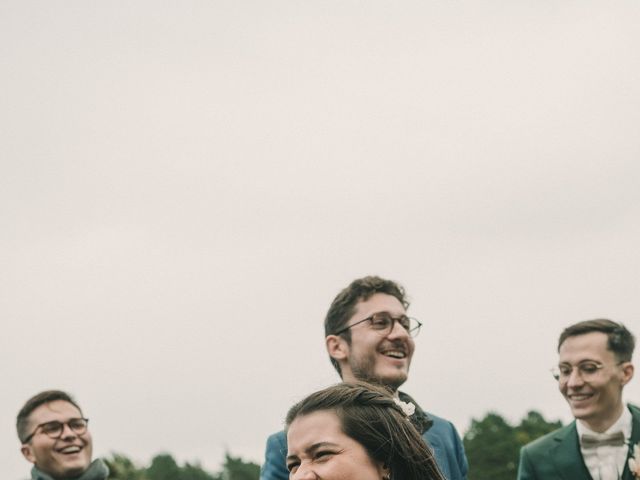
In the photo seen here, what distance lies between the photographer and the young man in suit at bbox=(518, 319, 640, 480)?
756cm

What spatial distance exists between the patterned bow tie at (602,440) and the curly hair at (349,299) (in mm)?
2040

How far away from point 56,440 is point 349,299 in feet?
9.47

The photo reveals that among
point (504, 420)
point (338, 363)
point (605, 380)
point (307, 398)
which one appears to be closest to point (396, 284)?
point (338, 363)

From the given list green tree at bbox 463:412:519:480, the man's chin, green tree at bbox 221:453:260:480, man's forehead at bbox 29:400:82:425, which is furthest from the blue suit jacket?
green tree at bbox 221:453:260:480

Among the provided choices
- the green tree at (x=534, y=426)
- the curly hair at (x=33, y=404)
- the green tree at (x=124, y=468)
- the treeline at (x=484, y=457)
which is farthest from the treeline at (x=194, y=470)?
the curly hair at (x=33, y=404)

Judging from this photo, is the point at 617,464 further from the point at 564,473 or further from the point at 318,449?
the point at 318,449

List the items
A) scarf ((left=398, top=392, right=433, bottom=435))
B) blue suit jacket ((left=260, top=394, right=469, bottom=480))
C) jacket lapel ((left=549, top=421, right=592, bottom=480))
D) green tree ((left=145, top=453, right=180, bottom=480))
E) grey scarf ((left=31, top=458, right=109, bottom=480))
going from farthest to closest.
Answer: green tree ((left=145, top=453, right=180, bottom=480))
grey scarf ((left=31, top=458, right=109, bottom=480))
jacket lapel ((left=549, top=421, right=592, bottom=480))
scarf ((left=398, top=392, right=433, bottom=435))
blue suit jacket ((left=260, top=394, right=469, bottom=480))

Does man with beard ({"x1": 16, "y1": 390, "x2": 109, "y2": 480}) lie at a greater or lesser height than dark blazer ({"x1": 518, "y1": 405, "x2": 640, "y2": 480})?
greater

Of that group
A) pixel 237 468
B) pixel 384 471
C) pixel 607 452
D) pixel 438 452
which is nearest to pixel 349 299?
pixel 438 452

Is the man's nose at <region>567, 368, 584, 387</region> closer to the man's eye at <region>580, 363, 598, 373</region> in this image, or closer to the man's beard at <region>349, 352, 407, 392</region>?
the man's eye at <region>580, 363, 598, 373</region>

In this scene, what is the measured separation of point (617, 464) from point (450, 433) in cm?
180

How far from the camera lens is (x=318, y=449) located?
152 inches

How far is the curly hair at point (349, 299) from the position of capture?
6.80 metres

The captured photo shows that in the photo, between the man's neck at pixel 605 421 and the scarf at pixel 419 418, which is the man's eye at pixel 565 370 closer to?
the man's neck at pixel 605 421
